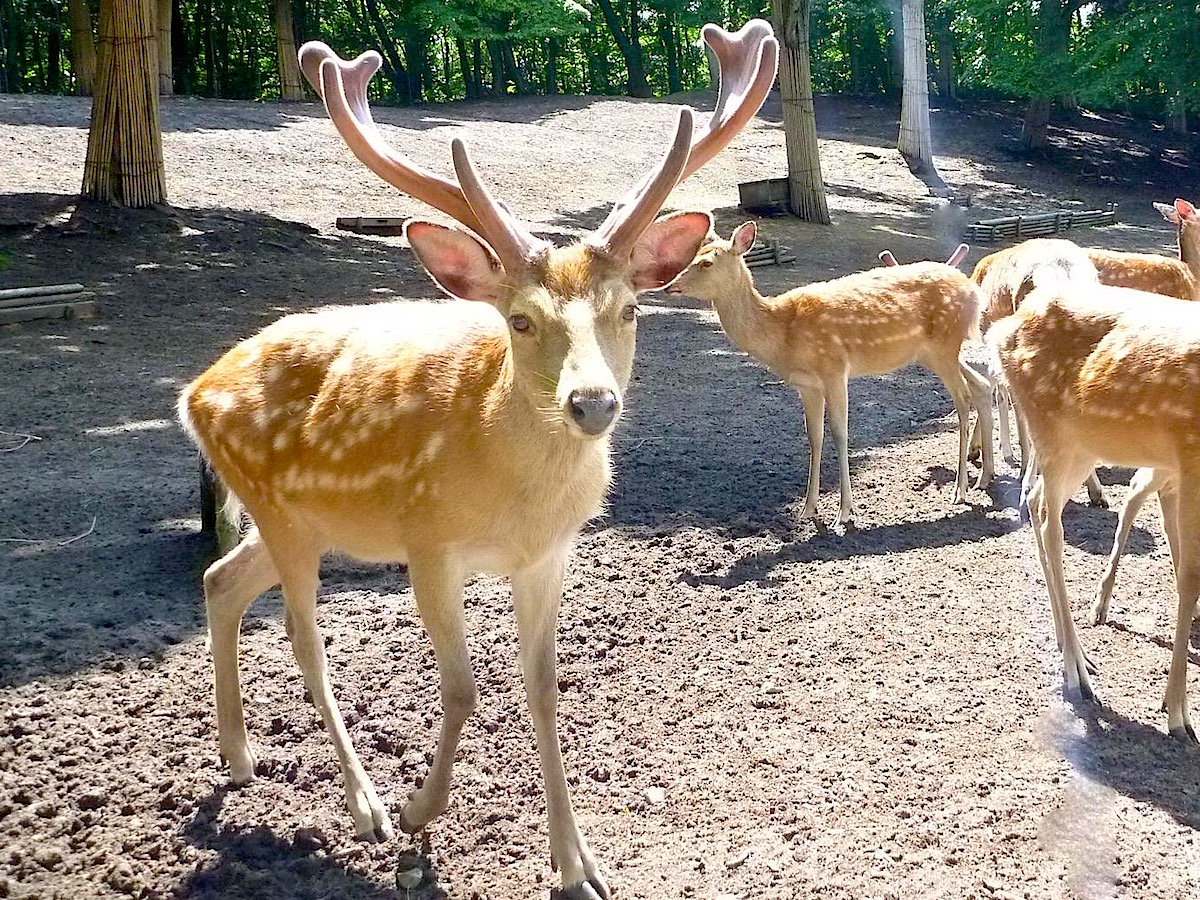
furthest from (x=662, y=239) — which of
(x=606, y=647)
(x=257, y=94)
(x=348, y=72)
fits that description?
(x=257, y=94)

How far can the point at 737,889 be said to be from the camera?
302 cm

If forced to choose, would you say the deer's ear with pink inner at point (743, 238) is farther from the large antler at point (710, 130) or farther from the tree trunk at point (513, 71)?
the tree trunk at point (513, 71)

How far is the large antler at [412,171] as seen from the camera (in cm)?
279

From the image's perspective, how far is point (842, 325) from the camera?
6.71 metres

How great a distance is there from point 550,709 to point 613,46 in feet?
112

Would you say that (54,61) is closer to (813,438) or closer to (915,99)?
(915,99)

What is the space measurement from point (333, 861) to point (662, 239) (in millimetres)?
1881

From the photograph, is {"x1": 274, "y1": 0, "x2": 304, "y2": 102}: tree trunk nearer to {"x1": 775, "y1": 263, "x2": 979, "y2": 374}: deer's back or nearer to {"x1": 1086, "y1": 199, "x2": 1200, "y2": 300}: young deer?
{"x1": 775, "y1": 263, "x2": 979, "y2": 374}: deer's back

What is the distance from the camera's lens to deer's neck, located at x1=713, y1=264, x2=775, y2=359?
6.74 m

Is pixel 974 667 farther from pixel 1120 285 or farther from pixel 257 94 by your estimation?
pixel 257 94

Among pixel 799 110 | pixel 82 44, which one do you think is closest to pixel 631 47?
pixel 82 44

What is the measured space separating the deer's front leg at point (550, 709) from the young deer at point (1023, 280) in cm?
291

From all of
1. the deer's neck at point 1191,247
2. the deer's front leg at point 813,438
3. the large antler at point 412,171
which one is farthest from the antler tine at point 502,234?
the deer's neck at point 1191,247

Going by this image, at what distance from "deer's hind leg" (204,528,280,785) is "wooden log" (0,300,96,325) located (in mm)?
6291
